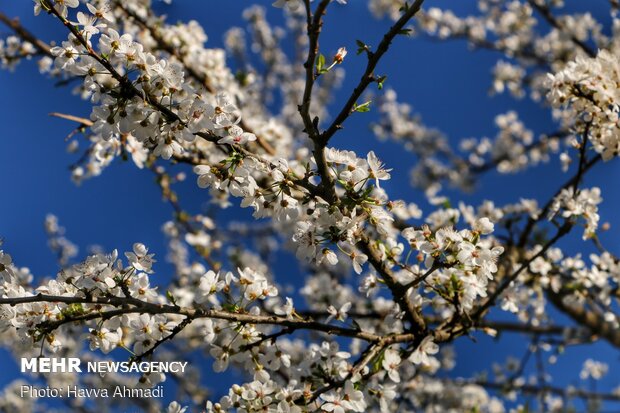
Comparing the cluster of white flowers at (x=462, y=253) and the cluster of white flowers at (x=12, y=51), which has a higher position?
the cluster of white flowers at (x=12, y=51)

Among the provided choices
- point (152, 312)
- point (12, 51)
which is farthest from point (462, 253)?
point (12, 51)

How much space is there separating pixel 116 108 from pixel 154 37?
9.81ft

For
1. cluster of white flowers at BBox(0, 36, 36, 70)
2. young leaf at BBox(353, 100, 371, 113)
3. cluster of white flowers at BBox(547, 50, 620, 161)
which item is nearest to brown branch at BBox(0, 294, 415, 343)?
young leaf at BBox(353, 100, 371, 113)

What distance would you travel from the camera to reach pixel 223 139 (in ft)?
8.43

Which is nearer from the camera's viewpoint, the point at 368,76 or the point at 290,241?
the point at 368,76

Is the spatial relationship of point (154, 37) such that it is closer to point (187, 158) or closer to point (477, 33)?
point (187, 158)

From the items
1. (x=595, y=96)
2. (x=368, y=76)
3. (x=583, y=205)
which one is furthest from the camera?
(x=583, y=205)

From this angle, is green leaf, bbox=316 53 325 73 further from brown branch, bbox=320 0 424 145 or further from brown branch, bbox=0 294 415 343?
brown branch, bbox=0 294 415 343

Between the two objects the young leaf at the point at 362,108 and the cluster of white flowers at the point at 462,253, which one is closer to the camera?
the young leaf at the point at 362,108

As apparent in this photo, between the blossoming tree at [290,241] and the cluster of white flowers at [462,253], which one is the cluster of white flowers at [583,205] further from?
the cluster of white flowers at [462,253]

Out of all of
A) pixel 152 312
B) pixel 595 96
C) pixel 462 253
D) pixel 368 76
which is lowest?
pixel 152 312

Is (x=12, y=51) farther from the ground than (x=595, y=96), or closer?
farther from the ground

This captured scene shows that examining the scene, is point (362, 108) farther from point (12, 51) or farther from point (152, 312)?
point (12, 51)

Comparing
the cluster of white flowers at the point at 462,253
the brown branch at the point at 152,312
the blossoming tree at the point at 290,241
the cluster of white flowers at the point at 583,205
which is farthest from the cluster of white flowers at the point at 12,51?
the cluster of white flowers at the point at 583,205
